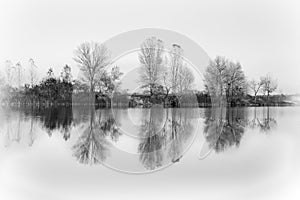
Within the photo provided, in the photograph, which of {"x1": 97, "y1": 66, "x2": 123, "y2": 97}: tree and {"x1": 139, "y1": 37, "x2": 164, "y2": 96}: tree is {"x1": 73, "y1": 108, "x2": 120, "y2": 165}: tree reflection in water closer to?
{"x1": 97, "y1": 66, "x2": 123, "y2": 97}: tree

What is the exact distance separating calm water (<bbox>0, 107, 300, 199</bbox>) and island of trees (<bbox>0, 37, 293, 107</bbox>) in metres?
1.28

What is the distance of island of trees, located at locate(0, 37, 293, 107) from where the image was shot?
4867mm

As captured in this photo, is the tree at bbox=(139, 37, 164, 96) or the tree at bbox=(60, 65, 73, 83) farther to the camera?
the tree at bbox=(60, 65, 73, 83)

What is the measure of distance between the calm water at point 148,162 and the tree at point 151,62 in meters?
1.19

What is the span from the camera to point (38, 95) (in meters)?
8.98

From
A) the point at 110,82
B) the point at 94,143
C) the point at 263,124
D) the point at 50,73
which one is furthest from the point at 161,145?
the point at 50,73

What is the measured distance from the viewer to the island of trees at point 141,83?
16.0 feet

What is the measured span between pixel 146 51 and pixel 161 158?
2159 millimetres

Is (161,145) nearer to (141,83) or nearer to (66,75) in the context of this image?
(141,83)

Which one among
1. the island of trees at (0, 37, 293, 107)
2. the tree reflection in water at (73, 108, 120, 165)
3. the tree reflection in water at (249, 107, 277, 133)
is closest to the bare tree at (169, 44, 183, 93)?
the island of trees at (0, 37, 293, 107)

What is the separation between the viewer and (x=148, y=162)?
9.50ft

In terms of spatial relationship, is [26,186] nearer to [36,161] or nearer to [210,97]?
[36,161]

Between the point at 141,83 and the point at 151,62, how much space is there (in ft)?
1.74

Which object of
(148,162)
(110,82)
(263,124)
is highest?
(110,82)
